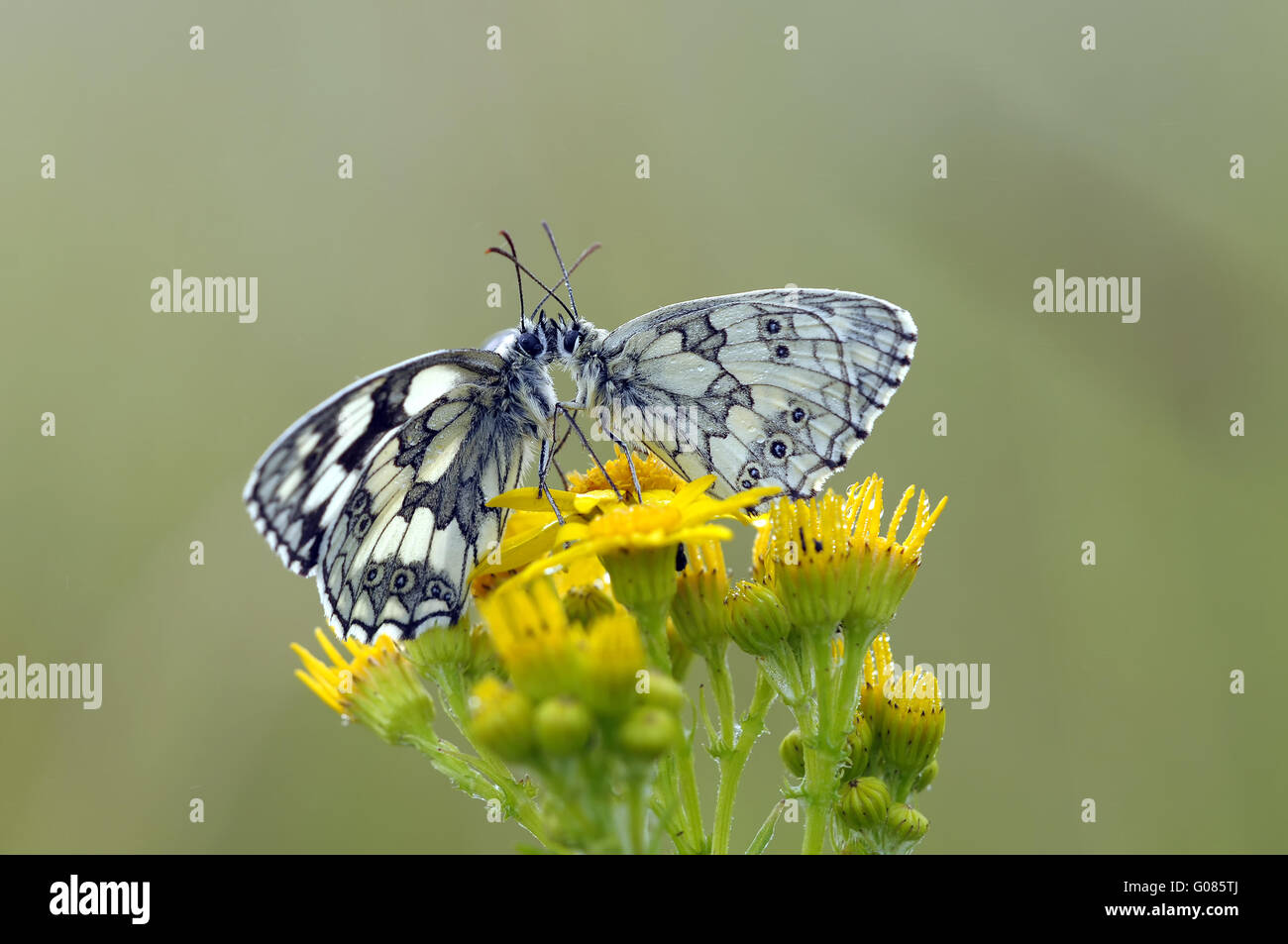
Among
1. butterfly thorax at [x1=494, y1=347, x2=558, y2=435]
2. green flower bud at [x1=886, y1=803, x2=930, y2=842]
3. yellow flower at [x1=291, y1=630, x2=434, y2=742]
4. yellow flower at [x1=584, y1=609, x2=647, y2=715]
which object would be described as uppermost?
butterfly thorax at [x1=494, y1=347, x2=558, y2=435]

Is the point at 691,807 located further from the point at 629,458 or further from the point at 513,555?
the point at 629,458

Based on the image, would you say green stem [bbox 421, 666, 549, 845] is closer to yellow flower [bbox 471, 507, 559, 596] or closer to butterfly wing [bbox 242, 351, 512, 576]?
yellow flower [bbox 471, 507, 559, 596]

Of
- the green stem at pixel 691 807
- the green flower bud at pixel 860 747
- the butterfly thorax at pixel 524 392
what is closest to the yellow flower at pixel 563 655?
the green stem at pixel 691 807

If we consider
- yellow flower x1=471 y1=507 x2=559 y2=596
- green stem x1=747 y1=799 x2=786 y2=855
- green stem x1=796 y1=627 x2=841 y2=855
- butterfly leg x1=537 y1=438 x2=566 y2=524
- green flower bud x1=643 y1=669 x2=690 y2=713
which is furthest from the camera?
butterfly leg x1=537 y1=438 x2=566 y2=524

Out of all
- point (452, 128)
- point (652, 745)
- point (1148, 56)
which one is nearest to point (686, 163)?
point (452, 128)

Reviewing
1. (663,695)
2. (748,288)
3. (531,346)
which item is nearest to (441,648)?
(531,346)

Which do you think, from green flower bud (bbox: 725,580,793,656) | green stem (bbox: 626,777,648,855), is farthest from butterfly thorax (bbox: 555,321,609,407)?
green stem (bbox: 626,777,648,855)

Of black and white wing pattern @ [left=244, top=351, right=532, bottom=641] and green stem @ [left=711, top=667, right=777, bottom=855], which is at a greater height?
black and white wing pattern @ [left=244, top=351, right=532, bottom=641]
